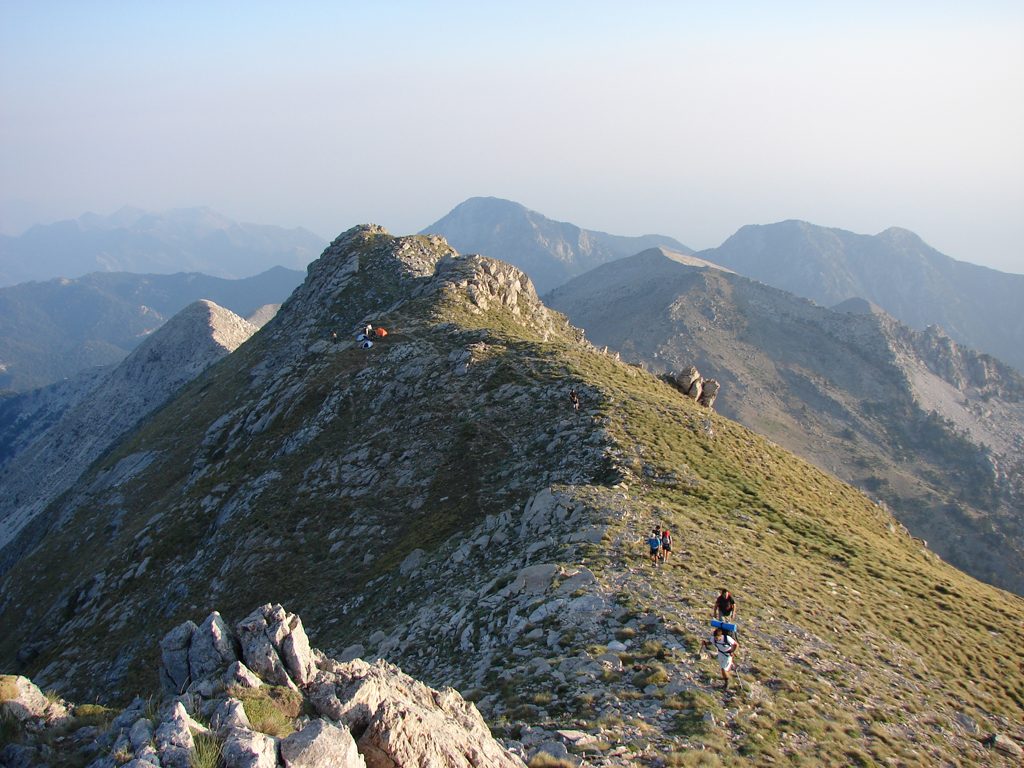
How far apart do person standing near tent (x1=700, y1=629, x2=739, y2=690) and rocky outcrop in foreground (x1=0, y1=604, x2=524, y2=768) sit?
6950mm

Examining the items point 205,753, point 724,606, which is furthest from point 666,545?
point 205,753

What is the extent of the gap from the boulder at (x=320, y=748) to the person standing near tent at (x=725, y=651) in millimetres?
10685

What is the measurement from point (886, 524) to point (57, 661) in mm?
53225

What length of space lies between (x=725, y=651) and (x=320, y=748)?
11.7 metres

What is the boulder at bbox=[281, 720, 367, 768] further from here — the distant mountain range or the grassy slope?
the distant mountain range

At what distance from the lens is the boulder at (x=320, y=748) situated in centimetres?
965

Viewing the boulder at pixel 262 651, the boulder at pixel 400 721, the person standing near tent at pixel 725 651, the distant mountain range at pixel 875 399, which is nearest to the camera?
the boulder at pixel 400 721

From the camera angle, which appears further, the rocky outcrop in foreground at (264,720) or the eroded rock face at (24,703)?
the eroded rock face at (24,703)

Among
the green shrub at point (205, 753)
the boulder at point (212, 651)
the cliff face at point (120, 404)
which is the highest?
the green shrub at point (205, 753)

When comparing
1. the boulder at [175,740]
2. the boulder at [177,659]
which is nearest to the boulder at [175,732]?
the boulder at [175,740]

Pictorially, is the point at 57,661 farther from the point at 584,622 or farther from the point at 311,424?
the point at 584,622

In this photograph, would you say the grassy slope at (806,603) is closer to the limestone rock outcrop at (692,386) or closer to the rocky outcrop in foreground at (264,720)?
the rocky outcrop in foreground at (264,720)

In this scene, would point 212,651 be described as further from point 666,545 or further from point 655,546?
point 666,545

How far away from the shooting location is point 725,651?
17000 mm
